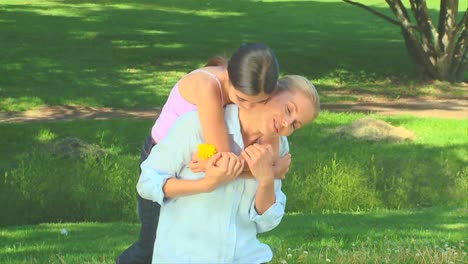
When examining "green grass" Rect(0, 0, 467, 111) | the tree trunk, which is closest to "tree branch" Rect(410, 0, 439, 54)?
the tree trunk

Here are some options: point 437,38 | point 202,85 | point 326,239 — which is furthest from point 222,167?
point 437,38

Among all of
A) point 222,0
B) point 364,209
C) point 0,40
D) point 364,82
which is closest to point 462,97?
point 364,82

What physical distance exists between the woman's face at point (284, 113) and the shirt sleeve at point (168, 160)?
255mm

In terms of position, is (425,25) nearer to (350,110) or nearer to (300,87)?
(350,110)

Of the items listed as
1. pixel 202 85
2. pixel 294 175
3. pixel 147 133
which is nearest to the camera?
pixel 202 85

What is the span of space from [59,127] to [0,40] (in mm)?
9532

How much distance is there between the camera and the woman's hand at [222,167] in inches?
123

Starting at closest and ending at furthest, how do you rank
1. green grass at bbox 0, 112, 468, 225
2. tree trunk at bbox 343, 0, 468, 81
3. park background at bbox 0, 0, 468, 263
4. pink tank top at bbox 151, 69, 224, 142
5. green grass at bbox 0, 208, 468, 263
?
pink tank top at bbox 151, 69, 224, 142 < green grass at bbox 0, 208, 468, 263 < park background at bbox 0, 0, 468, 263 < green grass at bbox 0, 112, 468, 225 < tree trunk at bbox 343, 0, 468, 81

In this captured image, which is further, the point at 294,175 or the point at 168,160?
the point at 294,175

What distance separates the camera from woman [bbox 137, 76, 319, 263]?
3240 millimetres

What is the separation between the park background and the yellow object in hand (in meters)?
2.38

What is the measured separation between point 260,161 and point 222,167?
0.43ft

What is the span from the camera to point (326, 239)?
22.2ft

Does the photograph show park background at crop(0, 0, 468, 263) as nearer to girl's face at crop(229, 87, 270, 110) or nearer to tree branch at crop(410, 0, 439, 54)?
tree branch at crop(410, 0, 439, 54)
